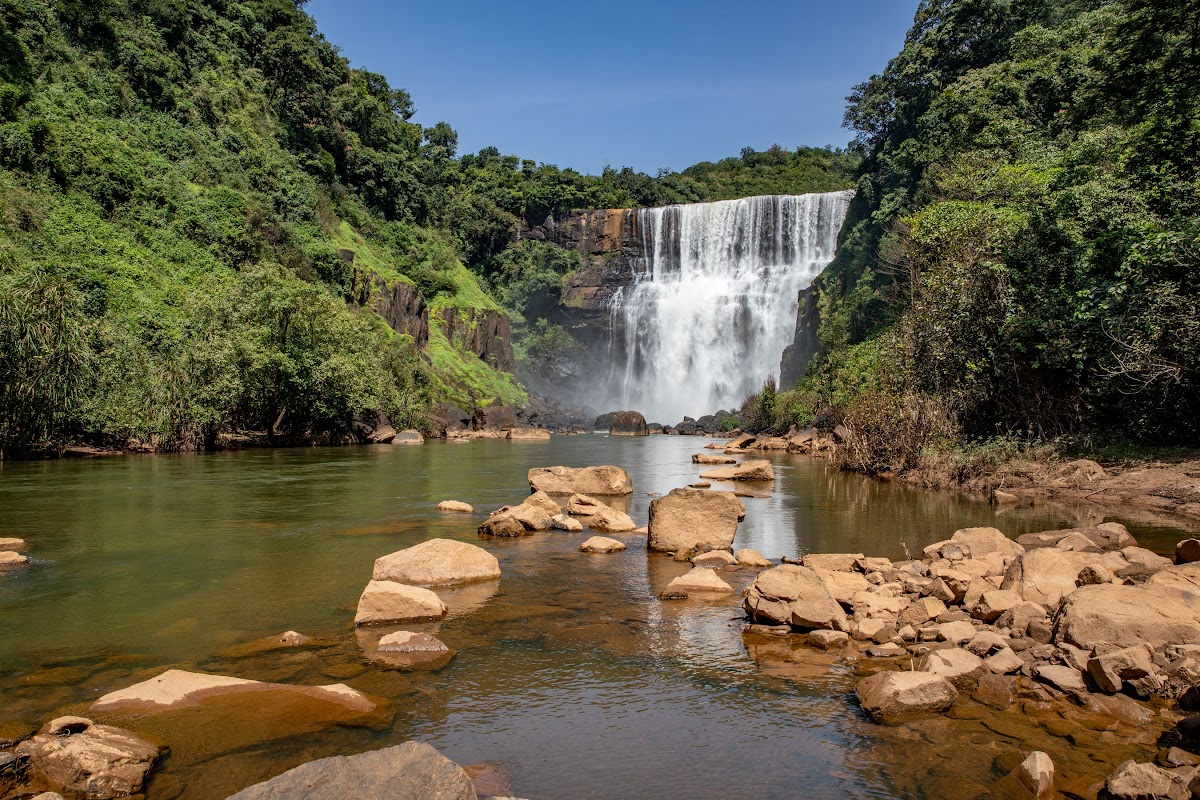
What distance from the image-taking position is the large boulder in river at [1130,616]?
6600 mm

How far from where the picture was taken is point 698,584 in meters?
10.2

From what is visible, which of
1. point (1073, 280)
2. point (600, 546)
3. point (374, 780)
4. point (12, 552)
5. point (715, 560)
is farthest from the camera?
point (1073, 280)

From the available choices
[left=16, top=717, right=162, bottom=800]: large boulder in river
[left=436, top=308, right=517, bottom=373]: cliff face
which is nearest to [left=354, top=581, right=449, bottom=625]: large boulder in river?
[left=16, top=717, right=162, bottom=800]: large boulder in river

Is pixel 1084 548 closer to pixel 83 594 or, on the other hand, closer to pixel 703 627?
pixel 703 627

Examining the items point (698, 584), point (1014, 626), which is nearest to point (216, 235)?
point (698, 584)

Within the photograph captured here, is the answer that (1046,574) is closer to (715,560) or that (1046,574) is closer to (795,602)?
(795,602)

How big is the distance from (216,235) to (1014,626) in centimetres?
5120

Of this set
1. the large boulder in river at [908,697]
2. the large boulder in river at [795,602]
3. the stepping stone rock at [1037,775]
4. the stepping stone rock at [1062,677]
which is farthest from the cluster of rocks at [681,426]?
the stepping stone rock at [1037,775]

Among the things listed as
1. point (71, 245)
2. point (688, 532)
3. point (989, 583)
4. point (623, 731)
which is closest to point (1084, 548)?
point (989, 583)

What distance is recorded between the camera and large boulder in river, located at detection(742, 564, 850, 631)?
8.30 metres

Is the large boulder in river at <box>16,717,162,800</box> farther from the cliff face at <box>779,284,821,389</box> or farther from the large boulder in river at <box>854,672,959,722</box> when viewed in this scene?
the cliff face at <box>779,284,821,389</box>

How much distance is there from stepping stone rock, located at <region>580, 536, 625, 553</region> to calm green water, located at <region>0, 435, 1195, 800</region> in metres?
0.36

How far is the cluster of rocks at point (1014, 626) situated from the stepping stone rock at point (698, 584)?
1.29 m

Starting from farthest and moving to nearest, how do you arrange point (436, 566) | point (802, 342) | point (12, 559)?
point (802, 342) < point (12, 559) < point (436, 566)
